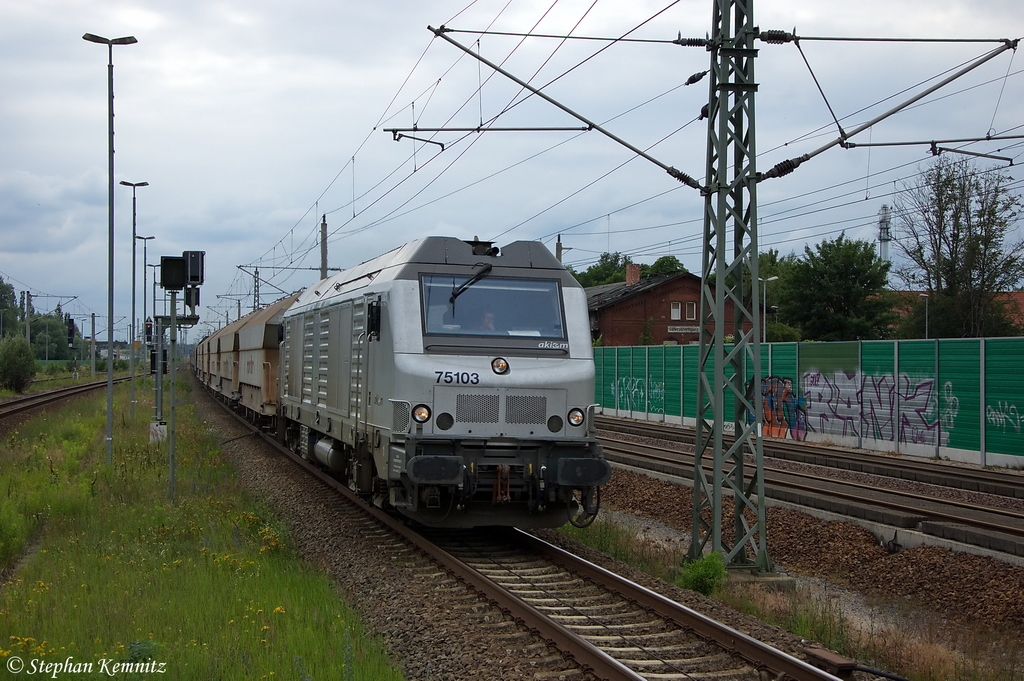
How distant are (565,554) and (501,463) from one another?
3.87 feet

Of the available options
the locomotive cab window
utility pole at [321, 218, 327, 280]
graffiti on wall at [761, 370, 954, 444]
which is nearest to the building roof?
utility pole at [321, 218, 327, 280]

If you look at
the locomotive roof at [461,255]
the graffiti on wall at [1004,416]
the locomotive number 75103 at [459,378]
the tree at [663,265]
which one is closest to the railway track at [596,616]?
the locomotive number 75103 at [459,378]

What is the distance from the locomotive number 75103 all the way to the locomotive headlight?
0.33 m

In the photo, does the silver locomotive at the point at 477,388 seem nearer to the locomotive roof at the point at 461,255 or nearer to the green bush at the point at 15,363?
the locomotive roof at the point at 461,255

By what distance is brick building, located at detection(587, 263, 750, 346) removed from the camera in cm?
5344

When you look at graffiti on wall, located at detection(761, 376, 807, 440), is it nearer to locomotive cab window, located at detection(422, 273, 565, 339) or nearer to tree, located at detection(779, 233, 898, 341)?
locomotive cab window, located at detection(422, 273, 565, 339)

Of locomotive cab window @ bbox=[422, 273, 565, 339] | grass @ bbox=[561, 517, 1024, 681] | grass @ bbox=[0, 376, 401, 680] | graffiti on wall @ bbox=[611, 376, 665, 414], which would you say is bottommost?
grass @ bbox=[561, 517, 1024, 681]

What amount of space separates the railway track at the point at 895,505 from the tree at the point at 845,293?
3173cm

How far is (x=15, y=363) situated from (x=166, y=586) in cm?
4480

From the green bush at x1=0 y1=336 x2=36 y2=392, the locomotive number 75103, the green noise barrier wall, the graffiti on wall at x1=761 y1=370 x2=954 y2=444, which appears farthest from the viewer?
the green bush at x1=0 y1=336 x2=36 y2=392

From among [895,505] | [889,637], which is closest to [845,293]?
[895,505]

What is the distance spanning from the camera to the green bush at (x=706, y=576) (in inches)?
356

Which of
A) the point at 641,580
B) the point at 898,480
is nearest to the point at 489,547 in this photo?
the point at 641,580

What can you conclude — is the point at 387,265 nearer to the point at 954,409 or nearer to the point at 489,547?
the point at 489,547
